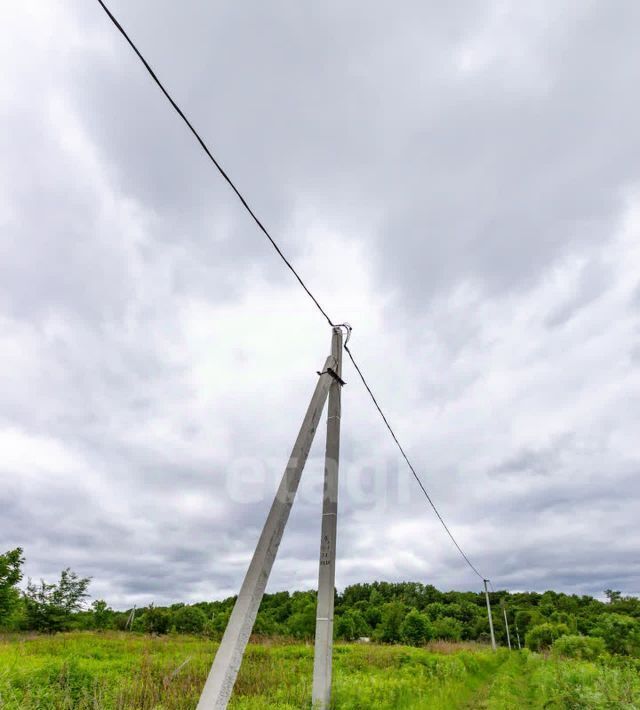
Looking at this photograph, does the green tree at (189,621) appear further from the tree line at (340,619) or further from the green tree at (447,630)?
the green tree at (447,630)

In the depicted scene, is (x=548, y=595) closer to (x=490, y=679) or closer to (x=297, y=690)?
(x=490, y=679)

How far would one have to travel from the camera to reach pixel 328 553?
727 cm

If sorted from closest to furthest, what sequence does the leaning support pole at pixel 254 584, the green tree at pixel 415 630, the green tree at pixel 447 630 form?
the leaning support pole at pixel 254 584
the green tree at pixel 415 630
the green tree at pixel 447 630

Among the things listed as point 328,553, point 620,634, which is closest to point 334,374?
point 328,553

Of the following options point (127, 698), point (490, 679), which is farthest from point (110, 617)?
point (127, 698)

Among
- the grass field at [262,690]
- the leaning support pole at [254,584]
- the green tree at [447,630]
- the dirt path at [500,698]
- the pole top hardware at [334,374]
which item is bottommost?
the dirt path at [500,698]

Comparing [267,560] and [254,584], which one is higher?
[267,560]

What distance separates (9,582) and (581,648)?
3578 cm

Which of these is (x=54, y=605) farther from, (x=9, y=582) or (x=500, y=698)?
(x=500, y=698)

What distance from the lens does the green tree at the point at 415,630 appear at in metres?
43.5

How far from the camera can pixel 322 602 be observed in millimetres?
7027

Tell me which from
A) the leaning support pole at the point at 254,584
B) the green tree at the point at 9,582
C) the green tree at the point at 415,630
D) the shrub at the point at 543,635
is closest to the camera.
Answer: the leaning support pole at the point at 254,584

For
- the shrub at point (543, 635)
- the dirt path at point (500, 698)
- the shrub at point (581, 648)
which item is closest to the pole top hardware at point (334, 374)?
the dirt path at point (500, 698)

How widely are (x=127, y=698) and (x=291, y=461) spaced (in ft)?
15.8
